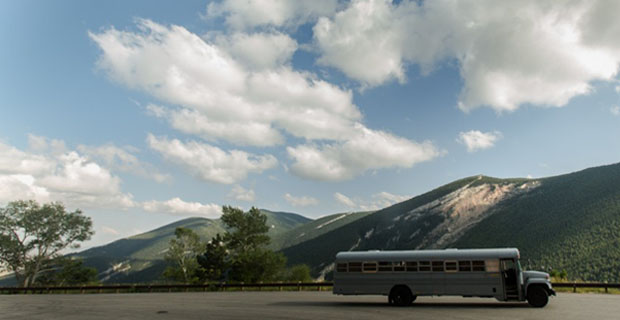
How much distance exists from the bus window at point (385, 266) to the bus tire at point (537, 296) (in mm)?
6052

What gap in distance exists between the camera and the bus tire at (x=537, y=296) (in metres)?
17.9

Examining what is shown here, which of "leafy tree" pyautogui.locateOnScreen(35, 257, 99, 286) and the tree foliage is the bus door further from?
"leafy tree" pyautogui.locateOnScreen(35, 257, 99, 286)

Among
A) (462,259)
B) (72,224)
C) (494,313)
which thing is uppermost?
(72,224)

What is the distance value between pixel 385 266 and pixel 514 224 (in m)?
113

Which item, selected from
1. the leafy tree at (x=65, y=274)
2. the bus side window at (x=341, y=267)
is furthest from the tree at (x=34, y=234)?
the bus side window at (x=341, y=267)

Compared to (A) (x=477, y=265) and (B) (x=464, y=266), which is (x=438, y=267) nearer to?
(B) (x=464, y=266)

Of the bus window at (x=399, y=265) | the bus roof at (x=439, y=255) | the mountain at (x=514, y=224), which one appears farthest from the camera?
the mountain at (x=514, y=224)

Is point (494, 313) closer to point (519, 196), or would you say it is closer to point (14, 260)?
point (14, 260)

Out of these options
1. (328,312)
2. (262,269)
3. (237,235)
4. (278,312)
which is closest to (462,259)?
(328,312)

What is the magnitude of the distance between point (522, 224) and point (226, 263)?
9114 cm

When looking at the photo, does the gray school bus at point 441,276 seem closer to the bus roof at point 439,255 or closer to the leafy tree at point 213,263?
the bus roof at point 439,255

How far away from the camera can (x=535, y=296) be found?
18078 millimetres

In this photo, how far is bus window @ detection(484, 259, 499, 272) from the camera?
61.4 feet

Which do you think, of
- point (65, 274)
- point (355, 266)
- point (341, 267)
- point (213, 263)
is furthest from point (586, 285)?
point (65, 274)
